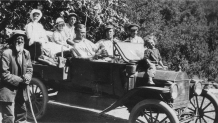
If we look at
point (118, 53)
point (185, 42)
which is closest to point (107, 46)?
point (118, 53)

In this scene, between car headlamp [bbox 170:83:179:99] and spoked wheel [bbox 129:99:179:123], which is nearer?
spoked wheel [bbox 129:99:179:123]

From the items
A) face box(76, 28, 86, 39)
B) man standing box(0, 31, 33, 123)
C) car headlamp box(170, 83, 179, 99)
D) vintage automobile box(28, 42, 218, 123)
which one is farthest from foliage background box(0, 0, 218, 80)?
car headlamp box(170, 83, 179, 99)

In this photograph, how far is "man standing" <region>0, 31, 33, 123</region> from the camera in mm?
3955

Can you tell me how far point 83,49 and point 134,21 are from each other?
6627mm

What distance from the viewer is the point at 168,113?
13.8ft

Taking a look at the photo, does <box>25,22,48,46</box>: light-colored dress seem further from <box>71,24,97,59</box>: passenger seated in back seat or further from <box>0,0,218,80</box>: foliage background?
<box>0,0,218,80</box>: foliage background

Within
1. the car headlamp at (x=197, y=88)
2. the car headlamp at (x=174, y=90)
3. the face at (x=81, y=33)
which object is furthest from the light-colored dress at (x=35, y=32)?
the car headlamp at (x=197, y=88)

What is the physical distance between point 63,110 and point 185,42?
8078 mm

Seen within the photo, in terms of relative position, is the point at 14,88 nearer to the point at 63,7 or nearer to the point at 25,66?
the point at 25,66

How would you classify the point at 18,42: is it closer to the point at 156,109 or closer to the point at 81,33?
the point at 81,33

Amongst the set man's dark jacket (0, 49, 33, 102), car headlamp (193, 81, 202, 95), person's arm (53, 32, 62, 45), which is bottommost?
car headlamp (193, 81, 202, 95)

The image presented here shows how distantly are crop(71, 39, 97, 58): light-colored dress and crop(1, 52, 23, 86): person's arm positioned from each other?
5.78 feet

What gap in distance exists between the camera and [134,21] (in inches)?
477

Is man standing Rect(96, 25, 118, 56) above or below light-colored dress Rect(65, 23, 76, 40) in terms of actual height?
below
